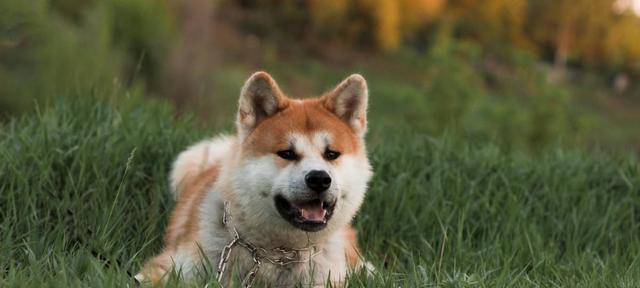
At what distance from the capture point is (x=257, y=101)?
3.95 metres

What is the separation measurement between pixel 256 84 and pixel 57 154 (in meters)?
1.60

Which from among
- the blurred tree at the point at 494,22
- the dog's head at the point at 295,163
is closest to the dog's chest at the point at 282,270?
the dog's head at the point at 295,163

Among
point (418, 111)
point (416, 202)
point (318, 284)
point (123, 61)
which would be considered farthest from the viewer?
point (418, 111)

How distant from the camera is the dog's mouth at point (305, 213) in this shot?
3.56m

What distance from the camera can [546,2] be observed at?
49.6 m

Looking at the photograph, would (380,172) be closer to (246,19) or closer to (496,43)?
(246,19)

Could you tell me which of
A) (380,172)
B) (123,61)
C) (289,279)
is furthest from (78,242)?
(123,61)

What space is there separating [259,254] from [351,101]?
38.9 inches

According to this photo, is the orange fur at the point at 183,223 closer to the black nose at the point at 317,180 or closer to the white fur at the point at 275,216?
the white fur at the point at 275,216

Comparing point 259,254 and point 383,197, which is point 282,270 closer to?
point 259,254

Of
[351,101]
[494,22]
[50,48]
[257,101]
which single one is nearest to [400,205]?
[351,101]

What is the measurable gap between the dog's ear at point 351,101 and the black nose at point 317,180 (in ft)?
2.19

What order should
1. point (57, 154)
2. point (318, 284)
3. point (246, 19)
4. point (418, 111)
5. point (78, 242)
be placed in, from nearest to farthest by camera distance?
point (318, 284) < point (78, 242) < point (57, 154) < point (418, 111) < point (246, 19)

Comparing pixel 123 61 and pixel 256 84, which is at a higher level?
pixel 256 84
